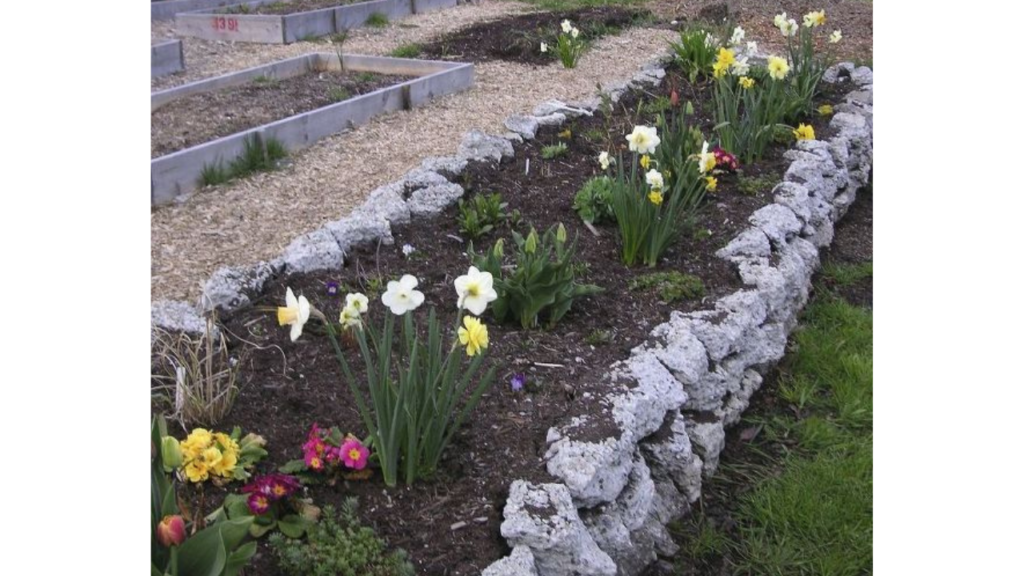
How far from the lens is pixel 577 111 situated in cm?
569

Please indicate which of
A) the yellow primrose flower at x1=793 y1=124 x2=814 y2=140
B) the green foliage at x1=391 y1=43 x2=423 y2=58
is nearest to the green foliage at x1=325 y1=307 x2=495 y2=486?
the yellow primrose flower at x1=793 y1=124 x2=814 y2=140

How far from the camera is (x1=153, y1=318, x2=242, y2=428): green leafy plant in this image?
2619 mm

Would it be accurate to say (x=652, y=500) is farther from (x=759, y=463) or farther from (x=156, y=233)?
(x=156, y=233)

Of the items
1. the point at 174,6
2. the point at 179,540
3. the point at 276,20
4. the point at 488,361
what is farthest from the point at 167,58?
the point at 179,540

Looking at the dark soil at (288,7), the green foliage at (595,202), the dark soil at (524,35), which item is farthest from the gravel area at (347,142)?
the green foliage at (595,202)

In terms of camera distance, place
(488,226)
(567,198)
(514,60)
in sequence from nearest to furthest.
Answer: (488,226)
(567,198)
(514,60)

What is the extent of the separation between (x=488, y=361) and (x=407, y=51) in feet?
16.0

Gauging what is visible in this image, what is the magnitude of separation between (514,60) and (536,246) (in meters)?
4.23

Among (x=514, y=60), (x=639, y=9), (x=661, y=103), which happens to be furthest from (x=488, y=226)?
(x=639, y=9)

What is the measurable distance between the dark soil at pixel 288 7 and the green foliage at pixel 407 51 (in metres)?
1.41

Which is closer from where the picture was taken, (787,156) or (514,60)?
(787,156)

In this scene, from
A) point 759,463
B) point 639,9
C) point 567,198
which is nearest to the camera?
point 759,463

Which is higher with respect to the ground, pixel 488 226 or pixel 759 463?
pixel 488 226

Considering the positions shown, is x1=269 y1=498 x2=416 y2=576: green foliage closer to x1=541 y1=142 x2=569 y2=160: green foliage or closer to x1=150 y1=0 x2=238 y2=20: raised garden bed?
x1=541 y1=142 x2=569 y2=160: green foliage
